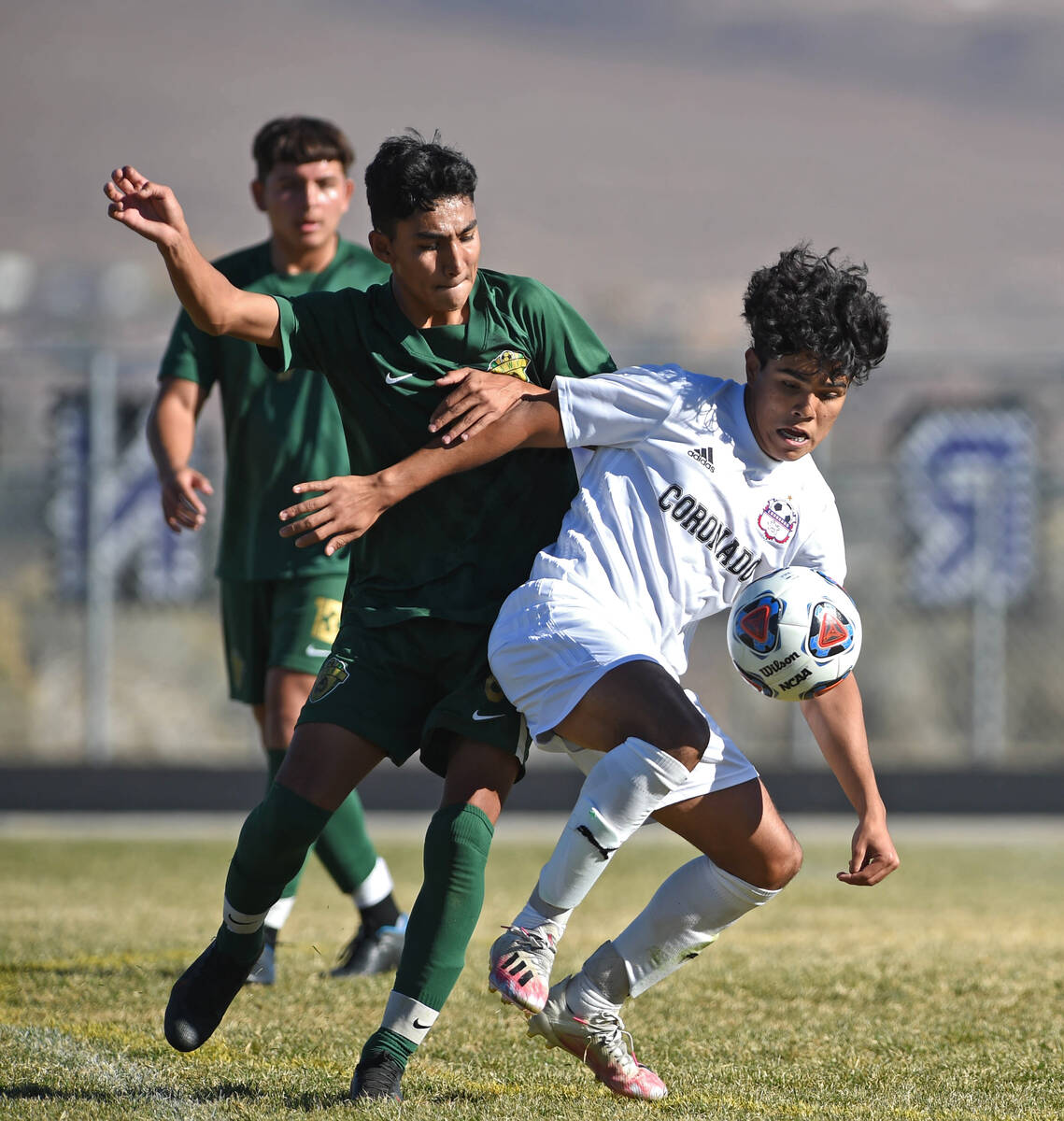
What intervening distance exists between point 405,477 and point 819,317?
0.89 meters

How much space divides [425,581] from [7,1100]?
4.24 feet

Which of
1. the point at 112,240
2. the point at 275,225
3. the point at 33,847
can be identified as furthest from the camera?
the point at 112,240

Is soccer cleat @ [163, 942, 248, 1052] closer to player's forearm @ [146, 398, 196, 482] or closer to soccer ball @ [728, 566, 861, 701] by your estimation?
soccer ball @ [728, 566, 861, 701]

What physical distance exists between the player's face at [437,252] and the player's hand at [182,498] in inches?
54.0

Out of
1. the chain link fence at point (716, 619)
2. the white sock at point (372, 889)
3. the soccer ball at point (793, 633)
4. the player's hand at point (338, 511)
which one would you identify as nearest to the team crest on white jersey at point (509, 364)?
the player's hand at point (338, 511)

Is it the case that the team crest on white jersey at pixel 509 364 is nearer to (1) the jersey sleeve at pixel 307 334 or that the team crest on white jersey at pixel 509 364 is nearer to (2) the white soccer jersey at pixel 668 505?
(2) the white soccer jersey at pixel 668 505

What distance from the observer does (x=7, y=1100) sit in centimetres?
307

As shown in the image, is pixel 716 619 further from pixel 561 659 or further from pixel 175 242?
pixel 175 242

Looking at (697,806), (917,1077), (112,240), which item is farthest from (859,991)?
(112,240)

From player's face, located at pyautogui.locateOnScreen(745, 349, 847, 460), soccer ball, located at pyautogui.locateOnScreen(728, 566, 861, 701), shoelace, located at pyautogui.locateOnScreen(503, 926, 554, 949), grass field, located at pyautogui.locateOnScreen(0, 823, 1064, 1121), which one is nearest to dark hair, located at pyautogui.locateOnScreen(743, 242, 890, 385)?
player's face, located at pyautogui.locateOnScreen(745, 349, 847, 460)

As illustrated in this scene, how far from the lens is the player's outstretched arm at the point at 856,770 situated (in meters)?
3.29

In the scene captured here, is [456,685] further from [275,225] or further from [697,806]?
[275,225]

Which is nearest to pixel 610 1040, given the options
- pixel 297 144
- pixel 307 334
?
pixel 307 334

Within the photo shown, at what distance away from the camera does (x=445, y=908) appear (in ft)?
10.2
